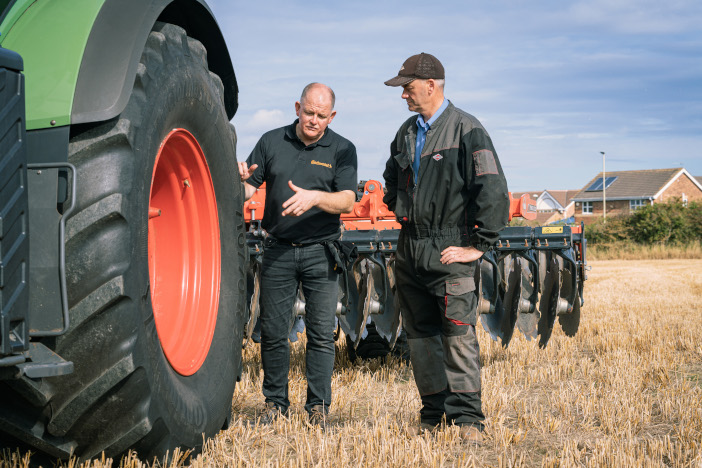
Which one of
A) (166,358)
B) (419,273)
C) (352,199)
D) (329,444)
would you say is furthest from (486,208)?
(166,358)

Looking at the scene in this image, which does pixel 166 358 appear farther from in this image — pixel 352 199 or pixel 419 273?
pixel 352 199

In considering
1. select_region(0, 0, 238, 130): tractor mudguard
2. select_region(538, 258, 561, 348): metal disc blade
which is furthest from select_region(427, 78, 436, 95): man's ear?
select_region(538, 258, 561, 348): metal disc blade

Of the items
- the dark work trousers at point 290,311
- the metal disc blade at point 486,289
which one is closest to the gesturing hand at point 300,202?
the dark work trousers at point 290,311

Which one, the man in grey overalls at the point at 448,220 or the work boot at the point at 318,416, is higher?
the man in grey overalls at the point at 448,220

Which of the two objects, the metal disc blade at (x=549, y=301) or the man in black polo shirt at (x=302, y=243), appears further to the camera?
the metal disc blade at (x=549, y=301)

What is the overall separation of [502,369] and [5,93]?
4.31 meters

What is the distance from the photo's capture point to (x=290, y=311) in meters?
4.18

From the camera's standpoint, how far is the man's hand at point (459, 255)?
11.4ft

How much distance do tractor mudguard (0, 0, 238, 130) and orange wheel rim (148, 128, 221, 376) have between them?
0.62 meters

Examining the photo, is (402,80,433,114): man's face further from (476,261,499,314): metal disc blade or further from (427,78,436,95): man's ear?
(476,261,499,314): metal disc blade

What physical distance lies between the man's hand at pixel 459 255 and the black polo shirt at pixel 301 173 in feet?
2.89

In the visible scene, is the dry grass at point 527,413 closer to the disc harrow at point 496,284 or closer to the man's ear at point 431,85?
the disc harrow at point 496,284

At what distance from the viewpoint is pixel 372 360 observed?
584 cm

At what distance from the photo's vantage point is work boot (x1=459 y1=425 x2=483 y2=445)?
345 cm
